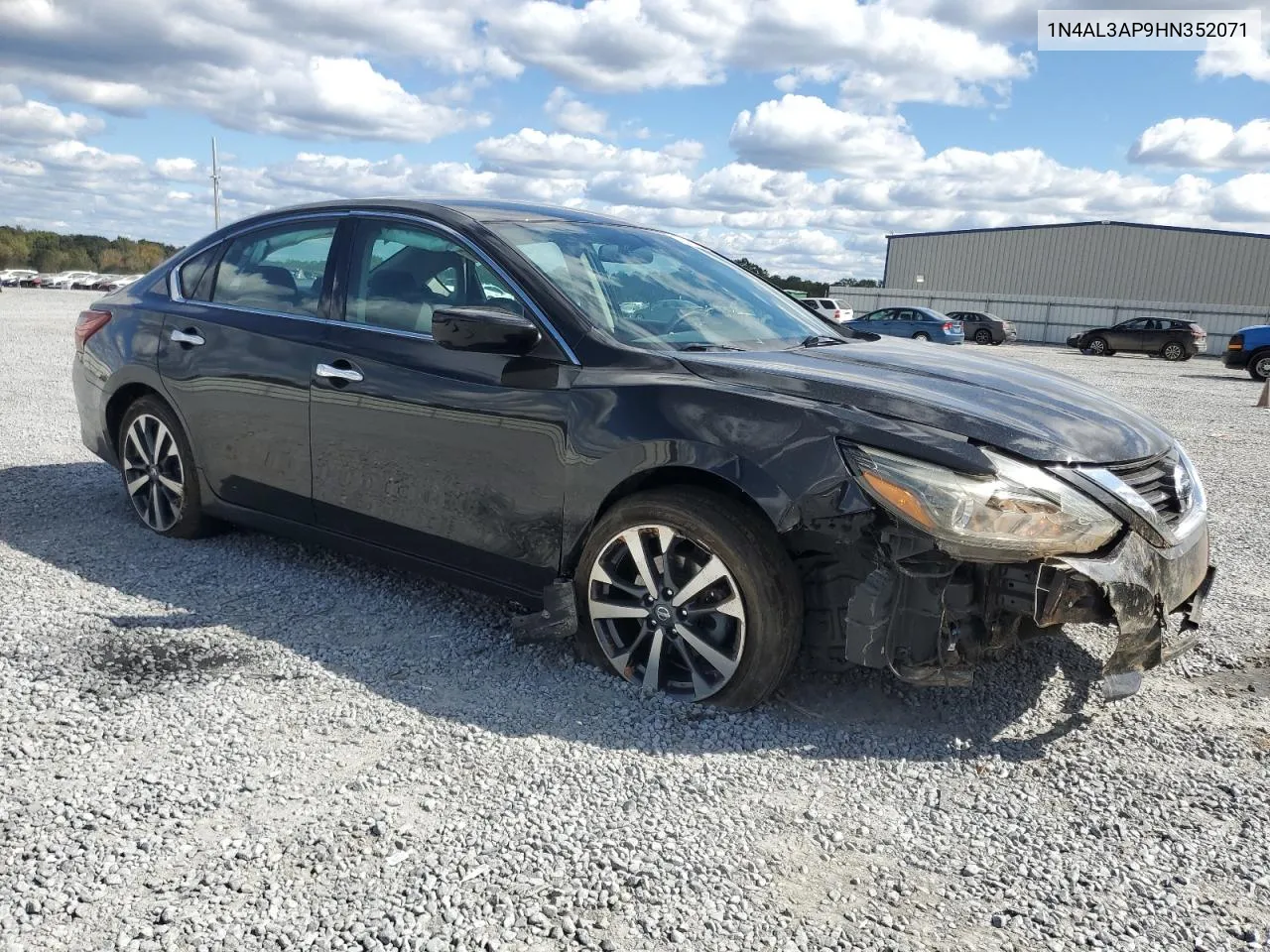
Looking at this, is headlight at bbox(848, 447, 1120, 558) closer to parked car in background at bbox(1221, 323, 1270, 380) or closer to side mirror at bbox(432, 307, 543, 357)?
side mirror at bbox(432, 307, 543, 357)

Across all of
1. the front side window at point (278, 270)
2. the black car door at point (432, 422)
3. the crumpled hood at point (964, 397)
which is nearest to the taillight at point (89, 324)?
the front side window at point (278, 270)

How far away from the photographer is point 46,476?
21.8 ft

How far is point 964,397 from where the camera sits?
10.9ft

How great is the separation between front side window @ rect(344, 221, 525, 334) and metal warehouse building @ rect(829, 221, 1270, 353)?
A: 42545 millimetres

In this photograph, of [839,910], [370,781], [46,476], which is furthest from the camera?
[46,476]

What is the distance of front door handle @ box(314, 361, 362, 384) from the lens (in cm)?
409

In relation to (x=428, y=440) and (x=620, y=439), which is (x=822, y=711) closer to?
(x=620, y=439)

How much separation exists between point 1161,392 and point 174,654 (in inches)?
689

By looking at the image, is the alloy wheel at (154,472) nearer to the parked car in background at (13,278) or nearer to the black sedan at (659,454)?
the black sedan at (659,454)

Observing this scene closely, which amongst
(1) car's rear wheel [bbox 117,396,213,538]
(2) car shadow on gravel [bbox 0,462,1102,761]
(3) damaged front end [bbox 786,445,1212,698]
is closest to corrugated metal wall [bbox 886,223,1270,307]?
(2) car shadow on gravel [bbox 0,462,1102,761]

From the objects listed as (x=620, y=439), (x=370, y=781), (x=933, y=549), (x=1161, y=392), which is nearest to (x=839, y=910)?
(x=933, y=549)

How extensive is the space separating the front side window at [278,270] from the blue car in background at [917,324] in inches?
1036

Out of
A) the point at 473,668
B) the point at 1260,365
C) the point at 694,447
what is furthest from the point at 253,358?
the point at 1260,365

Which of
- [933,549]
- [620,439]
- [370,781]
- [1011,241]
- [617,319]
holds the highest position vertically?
[1011,241]
